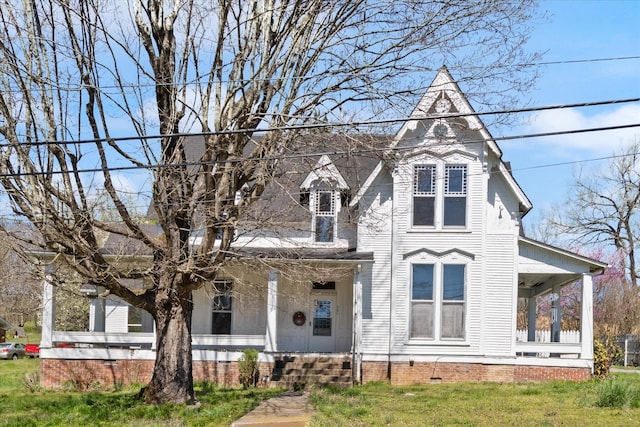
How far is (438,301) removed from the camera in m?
21.9

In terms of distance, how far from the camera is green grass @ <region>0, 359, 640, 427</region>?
14.2 m

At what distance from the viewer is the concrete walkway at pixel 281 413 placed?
14.2 meters

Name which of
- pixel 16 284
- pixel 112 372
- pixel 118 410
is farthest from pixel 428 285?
pixel 16 284

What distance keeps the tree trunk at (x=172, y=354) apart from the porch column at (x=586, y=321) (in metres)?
11.0

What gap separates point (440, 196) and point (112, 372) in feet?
33.6

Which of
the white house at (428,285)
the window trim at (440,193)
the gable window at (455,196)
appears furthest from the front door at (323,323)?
the gable window at (455,196)

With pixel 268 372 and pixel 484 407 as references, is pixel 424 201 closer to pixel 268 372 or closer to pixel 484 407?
pixel 268 372

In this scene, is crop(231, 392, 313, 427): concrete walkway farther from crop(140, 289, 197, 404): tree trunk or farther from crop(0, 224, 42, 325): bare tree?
crop(0, 224, 42, 325): bare tree

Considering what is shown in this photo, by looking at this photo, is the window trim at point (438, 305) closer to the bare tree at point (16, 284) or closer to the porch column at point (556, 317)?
the porch column at point (556, 317)

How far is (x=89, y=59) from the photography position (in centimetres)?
1512

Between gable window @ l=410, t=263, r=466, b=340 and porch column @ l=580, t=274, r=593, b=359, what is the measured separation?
3279mm

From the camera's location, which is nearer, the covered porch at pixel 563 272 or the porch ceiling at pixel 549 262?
the covered porch at pixel 563 272

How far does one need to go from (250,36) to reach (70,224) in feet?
16.6

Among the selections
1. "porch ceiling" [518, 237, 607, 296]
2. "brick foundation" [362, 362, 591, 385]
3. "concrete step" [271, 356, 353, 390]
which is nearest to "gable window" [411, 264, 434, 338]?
"brick foundation" [362, 362, 591, 385]
